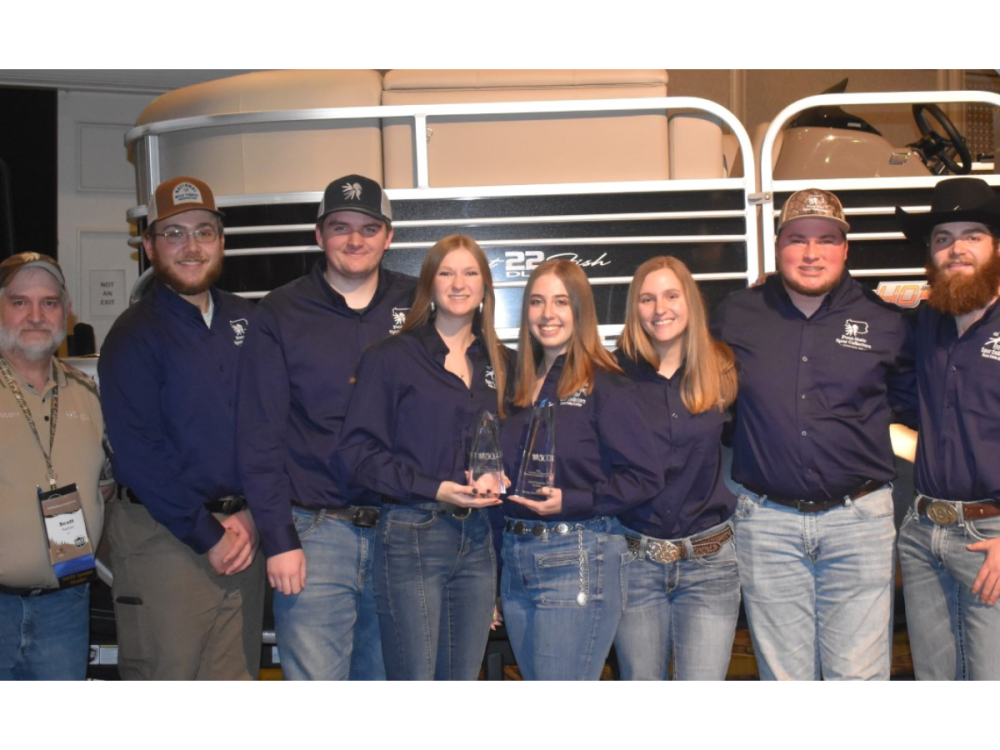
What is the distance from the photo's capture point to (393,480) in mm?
3008

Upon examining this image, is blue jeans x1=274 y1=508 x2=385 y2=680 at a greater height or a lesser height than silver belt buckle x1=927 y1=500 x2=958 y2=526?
lesser

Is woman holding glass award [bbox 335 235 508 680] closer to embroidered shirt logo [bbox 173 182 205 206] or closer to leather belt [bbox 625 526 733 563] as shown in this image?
leather belt [bbox 625 526 733 563]

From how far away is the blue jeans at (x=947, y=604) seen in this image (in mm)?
3238

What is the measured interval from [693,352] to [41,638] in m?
2.35

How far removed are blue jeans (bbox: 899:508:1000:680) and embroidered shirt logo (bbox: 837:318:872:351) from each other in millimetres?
592

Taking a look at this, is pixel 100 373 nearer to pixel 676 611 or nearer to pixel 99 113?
pixel 676 611

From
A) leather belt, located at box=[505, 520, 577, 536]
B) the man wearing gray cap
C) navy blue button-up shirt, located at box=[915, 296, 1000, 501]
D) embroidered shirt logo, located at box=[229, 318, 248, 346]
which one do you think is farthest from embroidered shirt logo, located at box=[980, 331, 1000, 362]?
the man wearing gray cap

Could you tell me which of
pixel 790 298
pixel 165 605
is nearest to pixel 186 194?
pixel 165 605

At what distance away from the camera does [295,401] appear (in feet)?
10.7

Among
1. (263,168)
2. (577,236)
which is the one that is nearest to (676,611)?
(577,236)

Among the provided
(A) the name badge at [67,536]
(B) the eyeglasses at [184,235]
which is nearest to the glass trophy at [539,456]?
(B) the eyeglasses at [184,235]

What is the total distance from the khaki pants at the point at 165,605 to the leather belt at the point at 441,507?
78 cm

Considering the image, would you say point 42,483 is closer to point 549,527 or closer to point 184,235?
point 184,235

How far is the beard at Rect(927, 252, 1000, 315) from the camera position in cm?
334
